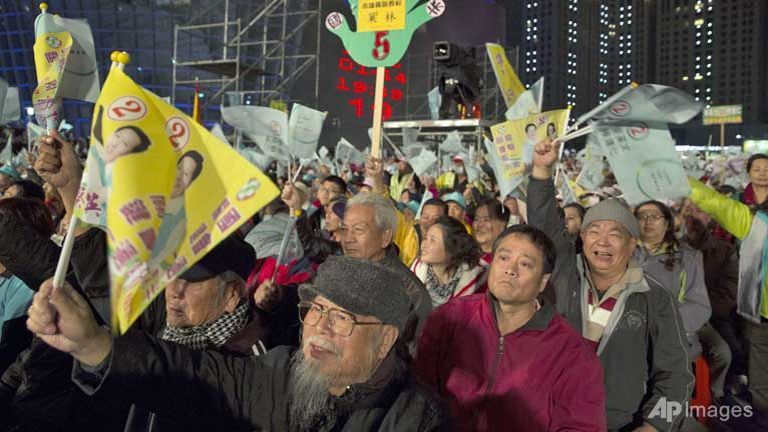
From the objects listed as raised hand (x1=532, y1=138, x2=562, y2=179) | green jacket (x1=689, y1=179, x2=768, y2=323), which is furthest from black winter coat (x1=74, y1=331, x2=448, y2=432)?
green jacket (x1=689, y1=179, x2=768, y2=323)

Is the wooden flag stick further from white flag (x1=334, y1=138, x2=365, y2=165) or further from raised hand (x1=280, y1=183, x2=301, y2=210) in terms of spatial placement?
white flag (x1=334, y1=138, x2=365, y2=165)

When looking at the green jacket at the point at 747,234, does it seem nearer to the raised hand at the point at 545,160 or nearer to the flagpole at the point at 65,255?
the raised hand at the point at 545,160

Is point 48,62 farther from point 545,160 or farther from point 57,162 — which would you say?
point 545,160

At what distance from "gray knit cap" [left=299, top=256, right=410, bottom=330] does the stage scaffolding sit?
12835 millimetres

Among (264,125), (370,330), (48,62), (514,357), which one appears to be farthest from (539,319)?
(264,125)

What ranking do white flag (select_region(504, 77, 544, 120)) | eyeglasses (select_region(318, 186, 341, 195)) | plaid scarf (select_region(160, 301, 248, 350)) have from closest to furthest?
plaid scarf (select_region(160, 301, 248, 350)) < eyeglasses (select_region(318, 186, 341, 195)) < white flag (select_region(504, 77, 544, 120))

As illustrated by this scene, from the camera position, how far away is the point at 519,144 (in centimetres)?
536

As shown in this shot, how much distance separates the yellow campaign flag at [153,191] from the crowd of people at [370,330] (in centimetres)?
21

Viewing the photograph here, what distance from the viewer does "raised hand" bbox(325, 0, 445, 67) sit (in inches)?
207

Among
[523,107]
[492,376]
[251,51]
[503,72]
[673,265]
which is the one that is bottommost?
[492,376]

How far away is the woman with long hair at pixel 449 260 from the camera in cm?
379

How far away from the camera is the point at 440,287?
12.5ft

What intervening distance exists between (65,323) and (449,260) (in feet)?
8.42

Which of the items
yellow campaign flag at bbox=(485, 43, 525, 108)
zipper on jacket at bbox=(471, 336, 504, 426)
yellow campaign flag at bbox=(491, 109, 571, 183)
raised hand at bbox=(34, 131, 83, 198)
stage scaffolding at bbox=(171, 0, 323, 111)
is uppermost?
stage scaffolding at bbox=(171, 0, 323, 111)
